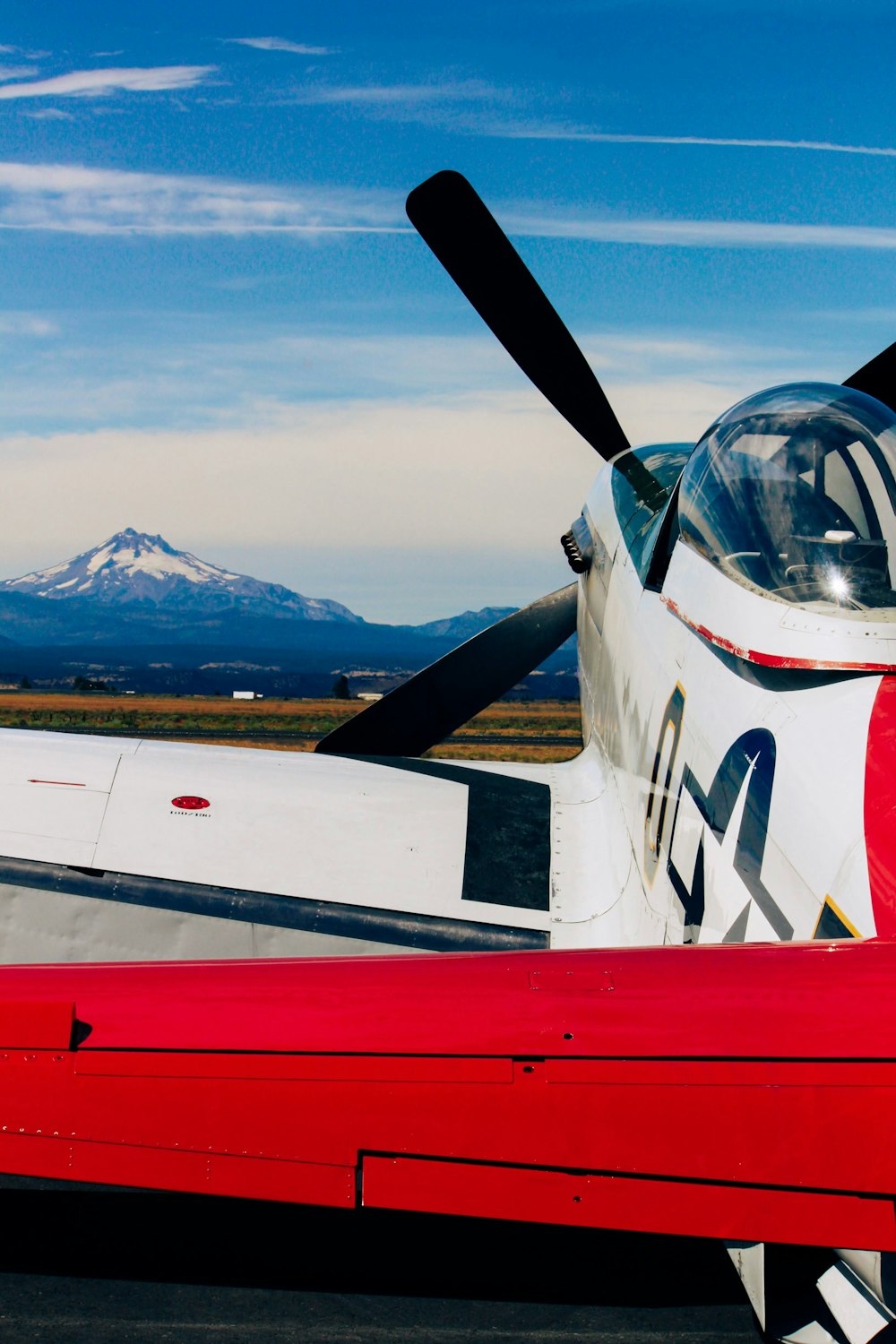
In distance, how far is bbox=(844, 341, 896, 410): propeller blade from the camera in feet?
25.5

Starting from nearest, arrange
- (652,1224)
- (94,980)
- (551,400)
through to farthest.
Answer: (652,1224), (94,980), (551,400)

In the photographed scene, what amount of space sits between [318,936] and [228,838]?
809mm

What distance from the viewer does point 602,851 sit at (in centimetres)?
676

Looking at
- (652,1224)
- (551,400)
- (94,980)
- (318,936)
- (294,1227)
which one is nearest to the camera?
(652,1224)

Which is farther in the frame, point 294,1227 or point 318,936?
point 318,936


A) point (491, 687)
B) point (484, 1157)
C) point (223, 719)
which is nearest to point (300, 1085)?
point (484, 1157)

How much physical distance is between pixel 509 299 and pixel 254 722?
140 ft

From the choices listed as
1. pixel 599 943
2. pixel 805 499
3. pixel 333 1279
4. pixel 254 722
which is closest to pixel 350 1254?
pixel 333 1279

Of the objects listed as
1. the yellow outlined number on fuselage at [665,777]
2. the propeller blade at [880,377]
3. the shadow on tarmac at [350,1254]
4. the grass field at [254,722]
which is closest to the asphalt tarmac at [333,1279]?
the shadow on tarmac at [350,1254]

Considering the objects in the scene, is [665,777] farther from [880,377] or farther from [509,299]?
[509,299]

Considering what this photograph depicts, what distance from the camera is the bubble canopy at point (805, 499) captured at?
12.4 ft

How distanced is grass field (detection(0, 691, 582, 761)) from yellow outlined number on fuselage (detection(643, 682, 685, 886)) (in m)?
21.5

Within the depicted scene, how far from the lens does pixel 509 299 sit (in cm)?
884

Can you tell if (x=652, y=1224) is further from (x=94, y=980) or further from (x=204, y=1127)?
(x=94, y=980)
